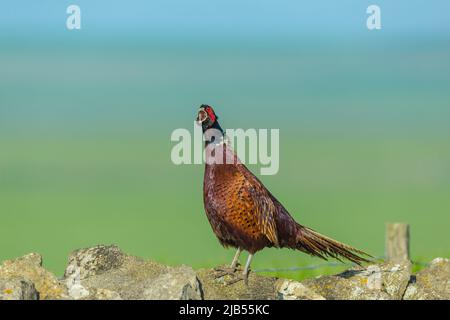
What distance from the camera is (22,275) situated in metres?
7.20

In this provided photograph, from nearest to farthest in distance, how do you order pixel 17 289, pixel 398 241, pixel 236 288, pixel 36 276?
pixel 17 289 < pixel 36 276 < pixel 236 288 < pixel 398 241

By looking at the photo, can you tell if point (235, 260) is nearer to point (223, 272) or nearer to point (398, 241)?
point (223, 272)

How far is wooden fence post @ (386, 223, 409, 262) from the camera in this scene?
10766mm

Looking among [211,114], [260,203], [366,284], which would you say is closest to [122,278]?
[260,203]

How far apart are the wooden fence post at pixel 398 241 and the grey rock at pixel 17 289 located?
5393 mm

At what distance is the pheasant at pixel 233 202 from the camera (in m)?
7.56

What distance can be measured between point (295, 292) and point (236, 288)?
0.58 m

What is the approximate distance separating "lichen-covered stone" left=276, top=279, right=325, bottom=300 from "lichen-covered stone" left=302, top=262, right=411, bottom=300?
1.38ft

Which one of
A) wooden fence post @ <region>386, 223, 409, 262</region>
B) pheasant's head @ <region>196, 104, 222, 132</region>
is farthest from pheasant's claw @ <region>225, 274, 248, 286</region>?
wooden fence post @ <region>386, 223, 409, 262</region>

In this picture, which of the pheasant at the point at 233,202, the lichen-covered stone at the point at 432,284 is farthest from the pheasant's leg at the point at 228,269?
the lichen-covered stone at the point at 432,284

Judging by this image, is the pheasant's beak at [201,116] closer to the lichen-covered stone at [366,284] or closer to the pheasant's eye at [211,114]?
the pheasant's eye at [211,114]

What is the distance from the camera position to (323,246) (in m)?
8.12
